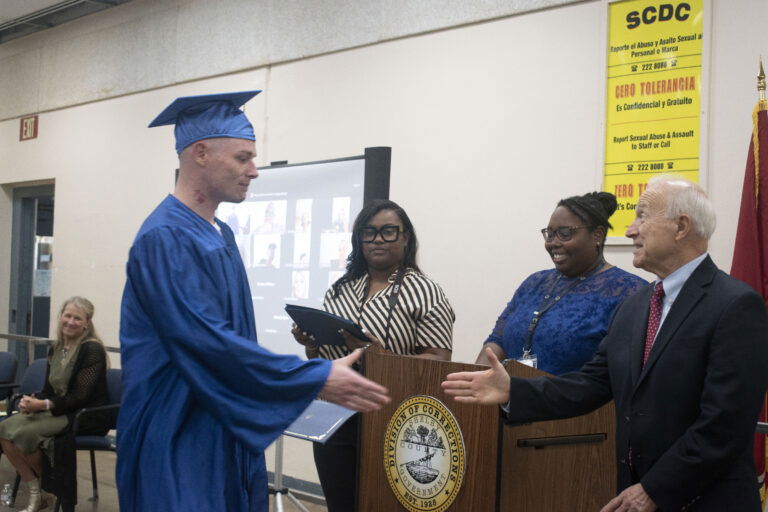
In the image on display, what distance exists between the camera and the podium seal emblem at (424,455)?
274 centimetres

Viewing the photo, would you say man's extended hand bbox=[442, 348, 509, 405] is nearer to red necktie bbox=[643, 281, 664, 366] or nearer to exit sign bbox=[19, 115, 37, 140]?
red necktie bbox=[643, 281, 664, 366]

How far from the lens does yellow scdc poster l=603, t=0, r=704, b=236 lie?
391cm

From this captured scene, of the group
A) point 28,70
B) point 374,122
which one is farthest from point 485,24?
point 28,70

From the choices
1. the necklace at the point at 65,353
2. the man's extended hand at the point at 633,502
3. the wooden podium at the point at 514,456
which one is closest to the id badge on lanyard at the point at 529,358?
the wooden podium at the point at 514,456

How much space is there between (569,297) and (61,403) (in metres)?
3.31

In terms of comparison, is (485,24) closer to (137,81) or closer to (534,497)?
(534,497)

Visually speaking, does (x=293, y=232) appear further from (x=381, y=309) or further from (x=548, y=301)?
(x=548, y=301)

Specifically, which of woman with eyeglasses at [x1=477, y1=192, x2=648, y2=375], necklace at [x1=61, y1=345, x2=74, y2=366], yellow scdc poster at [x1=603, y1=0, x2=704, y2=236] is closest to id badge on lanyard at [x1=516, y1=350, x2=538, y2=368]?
woman with eyeglasses at [x1=477, y1=192, x2=648, y2=375]

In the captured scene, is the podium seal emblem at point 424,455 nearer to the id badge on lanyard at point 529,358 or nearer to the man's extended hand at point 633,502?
the id badge on lanyard at point 529,358

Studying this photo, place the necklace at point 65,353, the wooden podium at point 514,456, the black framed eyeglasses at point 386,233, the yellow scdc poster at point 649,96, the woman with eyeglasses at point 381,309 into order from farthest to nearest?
the necklace at point 65,353, the yellow scdc poster at point 649,96, the black framed eyeglasses at point 386,233, the woman with eyeglasses at point 381,309, the wooden podium at point 514,456

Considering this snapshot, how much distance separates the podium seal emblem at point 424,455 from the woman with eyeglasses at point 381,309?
283 mm

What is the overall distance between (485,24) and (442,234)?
1315mm

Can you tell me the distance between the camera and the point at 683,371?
201cm

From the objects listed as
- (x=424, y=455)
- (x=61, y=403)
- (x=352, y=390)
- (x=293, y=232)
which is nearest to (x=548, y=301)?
(x=424, y=455)
